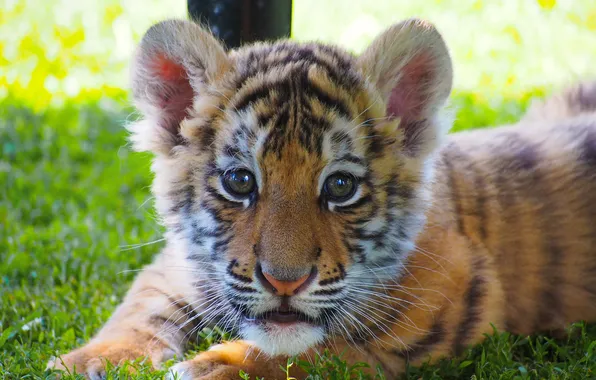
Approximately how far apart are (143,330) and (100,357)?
29 centimetres

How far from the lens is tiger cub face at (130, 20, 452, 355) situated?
2.91 metres

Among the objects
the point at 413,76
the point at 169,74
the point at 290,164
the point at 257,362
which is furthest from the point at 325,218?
the point at 169,74

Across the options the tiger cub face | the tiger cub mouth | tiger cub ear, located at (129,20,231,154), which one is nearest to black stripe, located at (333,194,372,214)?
the tiger cub face

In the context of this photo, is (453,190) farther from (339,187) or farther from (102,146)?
(102,146)

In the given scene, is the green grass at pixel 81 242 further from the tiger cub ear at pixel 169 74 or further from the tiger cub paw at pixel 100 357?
the tiger cub ear at pixel 169 74

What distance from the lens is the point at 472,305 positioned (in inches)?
132

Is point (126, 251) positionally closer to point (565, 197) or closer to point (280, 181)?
point (280, 181)

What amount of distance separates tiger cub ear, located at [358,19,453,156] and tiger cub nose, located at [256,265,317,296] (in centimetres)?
73

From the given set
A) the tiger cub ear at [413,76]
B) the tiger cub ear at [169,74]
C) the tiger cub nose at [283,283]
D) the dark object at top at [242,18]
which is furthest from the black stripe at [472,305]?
the dark object at top at [242,18]

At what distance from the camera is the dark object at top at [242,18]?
4.02 m

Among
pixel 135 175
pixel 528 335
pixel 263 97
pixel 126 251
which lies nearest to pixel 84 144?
pixel 135 175

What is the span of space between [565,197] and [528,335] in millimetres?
656

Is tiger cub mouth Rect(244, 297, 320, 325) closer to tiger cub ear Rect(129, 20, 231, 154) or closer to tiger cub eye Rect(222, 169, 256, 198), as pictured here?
tiger cub eye Rect(222, 169, 256, 198)

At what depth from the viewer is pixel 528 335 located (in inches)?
139
